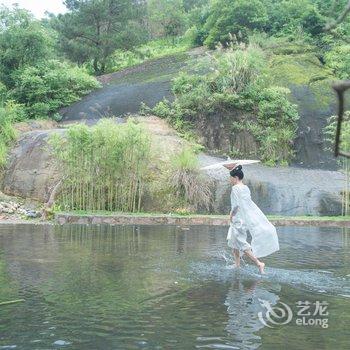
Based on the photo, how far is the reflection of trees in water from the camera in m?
4.70

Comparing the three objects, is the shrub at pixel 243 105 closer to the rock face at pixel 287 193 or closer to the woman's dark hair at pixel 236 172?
the rock face at pixel 287 193

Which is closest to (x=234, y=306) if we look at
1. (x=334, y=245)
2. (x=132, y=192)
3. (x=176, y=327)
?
(x=176, y=327)

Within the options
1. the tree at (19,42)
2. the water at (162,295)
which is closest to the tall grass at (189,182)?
the water at (162,295)

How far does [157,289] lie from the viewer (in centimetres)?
677

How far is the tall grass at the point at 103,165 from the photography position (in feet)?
62.4

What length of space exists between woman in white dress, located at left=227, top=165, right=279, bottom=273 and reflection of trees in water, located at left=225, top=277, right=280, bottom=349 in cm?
82

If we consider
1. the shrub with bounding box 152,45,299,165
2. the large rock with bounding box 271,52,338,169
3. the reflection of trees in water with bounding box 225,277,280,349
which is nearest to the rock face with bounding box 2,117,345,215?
the large rock with bounding box 271,52,338,169

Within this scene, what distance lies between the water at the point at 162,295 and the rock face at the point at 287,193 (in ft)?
27.3

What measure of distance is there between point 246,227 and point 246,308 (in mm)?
2695

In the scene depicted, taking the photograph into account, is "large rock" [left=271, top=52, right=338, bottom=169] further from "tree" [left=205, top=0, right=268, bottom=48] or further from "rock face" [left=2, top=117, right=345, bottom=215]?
"tree" [left=205, top=0, right=268, bottom=48]

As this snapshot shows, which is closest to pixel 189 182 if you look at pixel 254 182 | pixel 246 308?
pixel 254 182

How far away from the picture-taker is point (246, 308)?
5.78m
